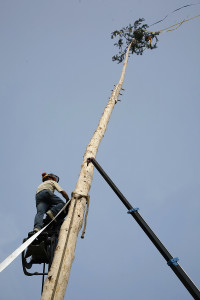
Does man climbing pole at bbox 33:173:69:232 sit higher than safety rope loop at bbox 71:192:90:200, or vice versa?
man climbing pole at bbox 33:173:69:232

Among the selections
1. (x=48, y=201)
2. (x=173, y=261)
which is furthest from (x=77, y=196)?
(x=173, y=261)

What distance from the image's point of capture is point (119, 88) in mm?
7359

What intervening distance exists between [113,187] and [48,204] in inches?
54.9

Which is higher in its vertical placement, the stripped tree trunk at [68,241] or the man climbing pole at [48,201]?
the man climbing pole at [48,201]

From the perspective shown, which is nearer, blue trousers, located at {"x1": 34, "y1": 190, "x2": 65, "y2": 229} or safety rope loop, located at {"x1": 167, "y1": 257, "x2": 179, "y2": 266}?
safety rope loop, located at {"x1": 167, "y1": 257, "x2": 179, "y2": 266}

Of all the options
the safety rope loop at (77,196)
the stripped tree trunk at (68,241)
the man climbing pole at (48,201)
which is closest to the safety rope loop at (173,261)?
the stripped tree trunk at (68,241)

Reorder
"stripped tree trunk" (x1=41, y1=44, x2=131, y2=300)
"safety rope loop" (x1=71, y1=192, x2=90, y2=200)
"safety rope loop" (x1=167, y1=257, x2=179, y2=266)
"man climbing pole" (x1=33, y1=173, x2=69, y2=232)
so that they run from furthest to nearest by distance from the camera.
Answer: "man climbing pole" (x1=33, y1=173, x2=69, y2=232) < "safety rope loop" (x1=71, y1=192, x2=90, y2=200) < "stripped tree trunk" (x1=41, y1=44, x2=131, y2=300) < "safety rope loop" (x1=167, y1=257, x2=179, y2=266)

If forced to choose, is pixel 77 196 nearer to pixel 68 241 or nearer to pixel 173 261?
pixel 68 241

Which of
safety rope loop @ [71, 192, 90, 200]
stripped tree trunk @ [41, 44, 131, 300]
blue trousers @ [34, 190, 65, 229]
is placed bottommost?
stripped tree trunk @ [41, 44, 131, 300]

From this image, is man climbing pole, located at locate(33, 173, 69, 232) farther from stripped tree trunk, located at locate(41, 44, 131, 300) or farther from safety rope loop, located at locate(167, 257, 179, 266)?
safety rope loop, located at locate(167, 257, 179, 266)

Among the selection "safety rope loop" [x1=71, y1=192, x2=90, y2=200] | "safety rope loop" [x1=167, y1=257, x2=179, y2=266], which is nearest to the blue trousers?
"safety rope loop" [x1=71, y1=192, x2=90, y2=200]

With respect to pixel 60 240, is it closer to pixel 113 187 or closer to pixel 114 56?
pixel 113 187

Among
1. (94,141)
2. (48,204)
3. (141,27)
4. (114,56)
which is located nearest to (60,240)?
(48,204)

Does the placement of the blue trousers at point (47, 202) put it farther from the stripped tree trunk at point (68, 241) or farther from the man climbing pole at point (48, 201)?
the stripped tree trunk at point (68, 241)
